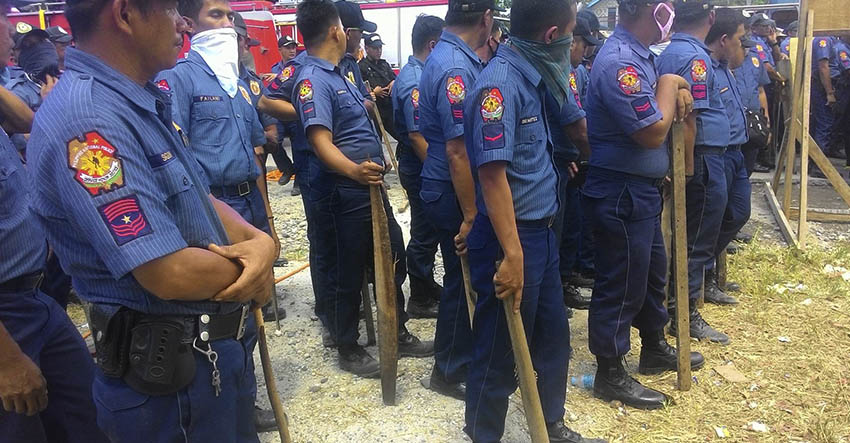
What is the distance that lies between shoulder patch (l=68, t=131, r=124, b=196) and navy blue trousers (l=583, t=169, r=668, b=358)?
8.05ft

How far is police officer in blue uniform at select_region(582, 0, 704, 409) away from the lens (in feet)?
9.70

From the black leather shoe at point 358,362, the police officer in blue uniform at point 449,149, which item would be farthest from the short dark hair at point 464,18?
the black leather shoe at point 358,362

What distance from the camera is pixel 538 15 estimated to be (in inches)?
97.6

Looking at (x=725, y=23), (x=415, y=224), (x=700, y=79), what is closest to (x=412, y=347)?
(x=415, y=224)

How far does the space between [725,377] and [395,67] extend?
35.3ft

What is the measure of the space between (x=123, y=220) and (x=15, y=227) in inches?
43.6

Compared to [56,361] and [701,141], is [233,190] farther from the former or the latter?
[701,141]

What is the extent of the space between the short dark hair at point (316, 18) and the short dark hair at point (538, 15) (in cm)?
134

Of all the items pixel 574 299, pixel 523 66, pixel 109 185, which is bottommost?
pixel 574 299

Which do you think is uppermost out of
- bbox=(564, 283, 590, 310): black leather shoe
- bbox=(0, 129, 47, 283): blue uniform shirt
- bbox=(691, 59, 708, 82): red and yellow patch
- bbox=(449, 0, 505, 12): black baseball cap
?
bbox=(449, 0, 505, 12): black baseball cap

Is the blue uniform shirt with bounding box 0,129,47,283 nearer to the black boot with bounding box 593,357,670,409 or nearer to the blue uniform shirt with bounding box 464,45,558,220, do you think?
the blue uniform shirt with bounding box 464,45,558,220

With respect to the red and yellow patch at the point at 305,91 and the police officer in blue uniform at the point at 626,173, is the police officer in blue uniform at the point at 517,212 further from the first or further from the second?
the red and yellow patch at the point at 305,91

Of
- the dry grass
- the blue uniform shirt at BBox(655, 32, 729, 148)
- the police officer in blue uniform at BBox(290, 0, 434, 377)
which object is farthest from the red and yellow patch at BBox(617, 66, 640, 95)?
the dry grass

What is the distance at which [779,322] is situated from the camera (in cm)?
422
